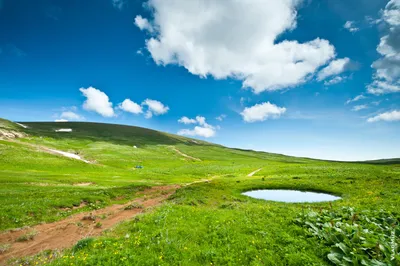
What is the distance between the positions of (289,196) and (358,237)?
21.3m

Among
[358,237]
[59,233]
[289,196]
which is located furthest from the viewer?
[289,196]

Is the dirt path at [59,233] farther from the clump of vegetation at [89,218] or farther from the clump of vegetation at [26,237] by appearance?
the clump of vegetation at [26,237]

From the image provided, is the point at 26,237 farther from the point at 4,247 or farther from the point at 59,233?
the point at 59,233

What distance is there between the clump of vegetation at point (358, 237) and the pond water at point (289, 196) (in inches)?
539

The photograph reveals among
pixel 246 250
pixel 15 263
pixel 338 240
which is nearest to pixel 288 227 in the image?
pixel 338 240

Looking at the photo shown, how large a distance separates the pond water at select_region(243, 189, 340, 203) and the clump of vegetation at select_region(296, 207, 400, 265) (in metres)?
13.7

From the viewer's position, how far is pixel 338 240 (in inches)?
426

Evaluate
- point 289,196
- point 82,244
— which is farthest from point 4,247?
point 289,196

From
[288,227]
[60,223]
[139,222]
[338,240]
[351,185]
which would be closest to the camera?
[338,240]

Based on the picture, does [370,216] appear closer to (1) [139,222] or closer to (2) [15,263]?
(1) [139,222]

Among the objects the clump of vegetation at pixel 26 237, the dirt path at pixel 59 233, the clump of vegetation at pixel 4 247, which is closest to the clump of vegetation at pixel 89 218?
the dirt path at pixel 59 233

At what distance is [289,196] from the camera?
3053cm

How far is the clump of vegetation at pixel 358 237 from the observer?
890 cm

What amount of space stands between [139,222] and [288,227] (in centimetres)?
1045
